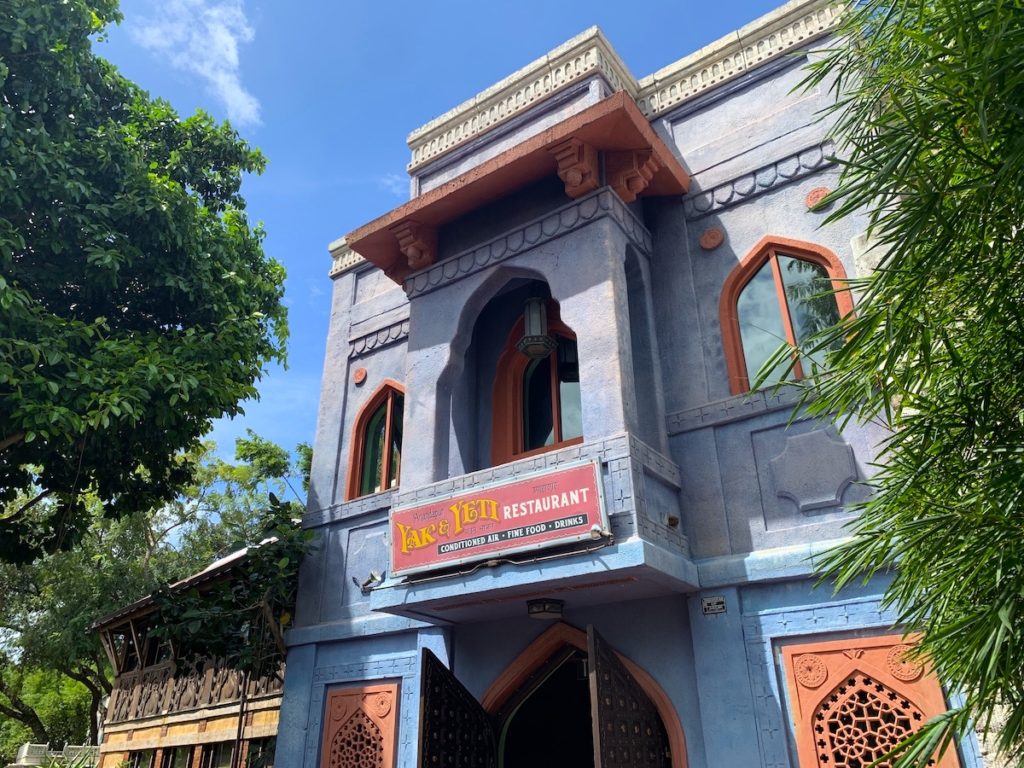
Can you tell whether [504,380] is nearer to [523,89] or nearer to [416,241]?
[416,241]

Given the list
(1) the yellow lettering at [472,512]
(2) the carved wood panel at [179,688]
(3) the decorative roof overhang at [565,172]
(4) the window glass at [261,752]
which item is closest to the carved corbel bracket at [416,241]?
(3) the decorative roof overhang at [565,172]

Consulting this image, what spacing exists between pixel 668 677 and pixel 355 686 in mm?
3453

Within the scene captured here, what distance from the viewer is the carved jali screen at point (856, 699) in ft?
16.5

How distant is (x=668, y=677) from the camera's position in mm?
6066

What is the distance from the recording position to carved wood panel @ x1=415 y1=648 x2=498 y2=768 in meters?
6.31

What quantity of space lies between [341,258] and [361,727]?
6.20m

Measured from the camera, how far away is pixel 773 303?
7020 millimetres

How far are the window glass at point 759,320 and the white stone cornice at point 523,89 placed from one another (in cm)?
296

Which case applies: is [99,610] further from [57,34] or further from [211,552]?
[57,34]

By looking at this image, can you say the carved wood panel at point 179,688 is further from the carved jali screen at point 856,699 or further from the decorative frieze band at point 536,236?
the carved jali screen at point 856,699

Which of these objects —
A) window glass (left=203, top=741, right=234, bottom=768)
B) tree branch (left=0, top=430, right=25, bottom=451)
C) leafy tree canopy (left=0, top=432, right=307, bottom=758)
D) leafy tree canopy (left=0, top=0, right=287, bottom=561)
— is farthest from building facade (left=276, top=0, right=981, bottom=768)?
leafy tree canopy (left=0, top=432, right=307, bottom=758)

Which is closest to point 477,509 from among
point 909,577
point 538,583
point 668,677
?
point 538,583

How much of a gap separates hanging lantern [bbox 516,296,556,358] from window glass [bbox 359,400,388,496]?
2636 mm

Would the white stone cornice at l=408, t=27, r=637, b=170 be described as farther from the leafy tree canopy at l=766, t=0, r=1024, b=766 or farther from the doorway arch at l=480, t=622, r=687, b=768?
the doorway arch at l=480, t=622, r=687, b=768
